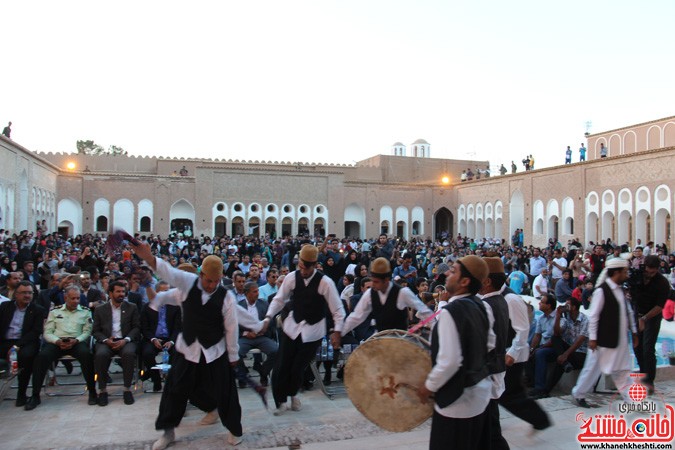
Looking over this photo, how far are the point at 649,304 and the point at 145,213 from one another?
35.1 m

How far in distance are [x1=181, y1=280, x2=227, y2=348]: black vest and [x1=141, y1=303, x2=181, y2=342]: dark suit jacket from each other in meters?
1.69

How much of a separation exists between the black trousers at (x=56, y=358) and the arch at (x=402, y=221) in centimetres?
3608

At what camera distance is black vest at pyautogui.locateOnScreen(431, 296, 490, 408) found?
3.21 metres

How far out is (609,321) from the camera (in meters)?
5.38

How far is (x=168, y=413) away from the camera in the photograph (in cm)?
479

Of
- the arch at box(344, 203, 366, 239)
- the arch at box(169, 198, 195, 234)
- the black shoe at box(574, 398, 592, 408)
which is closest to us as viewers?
the black shoe at box(574, 398, 592, 408)

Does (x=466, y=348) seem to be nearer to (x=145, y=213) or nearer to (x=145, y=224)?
(x=145, y=213)

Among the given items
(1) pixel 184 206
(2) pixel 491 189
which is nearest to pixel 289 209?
(1) pixel 184 206

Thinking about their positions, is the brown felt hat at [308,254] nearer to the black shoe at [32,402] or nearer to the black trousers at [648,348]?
the black shoe at [32,402]

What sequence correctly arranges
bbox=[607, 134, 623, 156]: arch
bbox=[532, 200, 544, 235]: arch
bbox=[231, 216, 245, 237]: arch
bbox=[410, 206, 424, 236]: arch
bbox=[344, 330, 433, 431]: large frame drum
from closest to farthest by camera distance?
bbox=[344, 330, 433, 431]: large frame drum, bbox=[532, 200, 544, 235]: arch, bbox=[607, 134, 623, 156]: arch, bbox=[231, 216, 245, 237]: arch, bbox=[410, 206, 424, 236]: arch

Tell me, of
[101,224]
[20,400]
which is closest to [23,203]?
[101,224]

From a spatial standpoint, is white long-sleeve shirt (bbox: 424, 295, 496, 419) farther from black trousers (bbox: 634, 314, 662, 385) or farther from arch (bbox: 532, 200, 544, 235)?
arch (bbox: 532, 200, 544, 235)

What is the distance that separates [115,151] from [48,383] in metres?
63.8

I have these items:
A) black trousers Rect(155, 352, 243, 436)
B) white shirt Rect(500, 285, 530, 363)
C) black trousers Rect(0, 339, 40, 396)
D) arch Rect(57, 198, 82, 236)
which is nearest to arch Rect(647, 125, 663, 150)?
white shirt Rect(500, 285, 530, 363)
